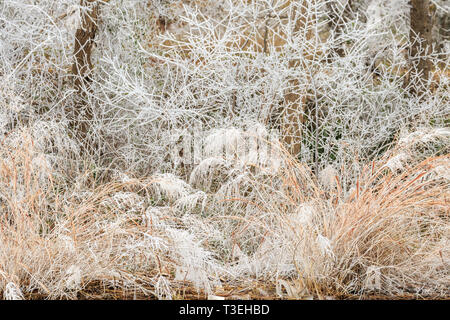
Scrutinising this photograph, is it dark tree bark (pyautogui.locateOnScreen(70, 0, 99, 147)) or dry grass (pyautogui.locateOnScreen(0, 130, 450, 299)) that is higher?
dark tree bark (pyautogui.locateOnScreen(70, 0, 99, 147))

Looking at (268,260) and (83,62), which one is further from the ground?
(83,62)

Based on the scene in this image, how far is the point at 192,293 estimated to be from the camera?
10.5ft

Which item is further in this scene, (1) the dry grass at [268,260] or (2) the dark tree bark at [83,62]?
(2) the dark tree bark at [83,62]

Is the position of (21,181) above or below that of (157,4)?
below

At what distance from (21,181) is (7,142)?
495 millimetres

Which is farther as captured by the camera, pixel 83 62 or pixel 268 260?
pixel 83 62

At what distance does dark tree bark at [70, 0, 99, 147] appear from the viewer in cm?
557

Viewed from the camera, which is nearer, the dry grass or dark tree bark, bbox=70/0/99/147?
the dry grass

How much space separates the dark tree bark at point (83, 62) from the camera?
557cm

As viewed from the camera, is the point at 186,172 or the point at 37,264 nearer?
the point at 37,264

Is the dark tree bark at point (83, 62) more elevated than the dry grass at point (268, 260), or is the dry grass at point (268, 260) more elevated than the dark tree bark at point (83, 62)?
the dark tree bark at point (83, 62)

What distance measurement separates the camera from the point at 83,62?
5.77 metres

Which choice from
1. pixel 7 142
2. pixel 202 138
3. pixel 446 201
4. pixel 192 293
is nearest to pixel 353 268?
pixel 446 201
